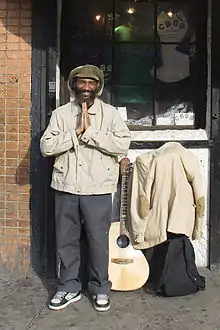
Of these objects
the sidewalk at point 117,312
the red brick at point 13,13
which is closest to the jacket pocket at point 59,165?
the sidewalk at point 117,312

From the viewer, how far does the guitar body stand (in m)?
5.16

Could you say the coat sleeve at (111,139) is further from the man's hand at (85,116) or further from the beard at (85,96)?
the beard at (85,96)

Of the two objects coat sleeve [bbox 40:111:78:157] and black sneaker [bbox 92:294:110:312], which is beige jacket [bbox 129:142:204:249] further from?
coat sleeve [bbox 40:111:78:157]

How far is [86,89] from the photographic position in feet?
15.8

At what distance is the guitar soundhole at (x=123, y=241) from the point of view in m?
5.27

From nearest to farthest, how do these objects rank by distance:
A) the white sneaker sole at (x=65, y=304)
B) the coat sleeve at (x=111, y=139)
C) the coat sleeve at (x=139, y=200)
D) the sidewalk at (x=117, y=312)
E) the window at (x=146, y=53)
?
1. the sidewalk at (x=117, y=312)
2. the coat sleeve at (x=111, y=139)
3. the white sneaker sole at (x=65, y=304)
4. the coat sleeve at (x=139, y=200)
5. the window at (x=146, y=53)

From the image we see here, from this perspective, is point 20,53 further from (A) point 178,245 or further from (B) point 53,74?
(A) point 178,245

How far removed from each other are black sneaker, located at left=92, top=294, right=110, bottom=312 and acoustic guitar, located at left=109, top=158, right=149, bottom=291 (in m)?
0.30

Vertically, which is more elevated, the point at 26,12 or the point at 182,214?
the point at 26,12

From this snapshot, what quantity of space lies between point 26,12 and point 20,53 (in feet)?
1.21

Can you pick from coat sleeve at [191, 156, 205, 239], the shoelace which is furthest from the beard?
the shoelace

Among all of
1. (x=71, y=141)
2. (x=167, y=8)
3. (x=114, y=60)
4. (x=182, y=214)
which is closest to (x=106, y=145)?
(x=71, y=141)

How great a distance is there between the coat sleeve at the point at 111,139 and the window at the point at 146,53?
3.22 ft

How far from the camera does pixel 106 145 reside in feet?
15.6
